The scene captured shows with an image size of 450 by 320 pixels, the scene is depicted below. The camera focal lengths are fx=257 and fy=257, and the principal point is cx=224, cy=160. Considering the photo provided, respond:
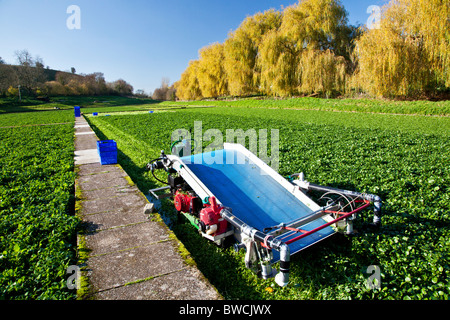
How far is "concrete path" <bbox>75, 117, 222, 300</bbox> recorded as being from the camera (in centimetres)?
302

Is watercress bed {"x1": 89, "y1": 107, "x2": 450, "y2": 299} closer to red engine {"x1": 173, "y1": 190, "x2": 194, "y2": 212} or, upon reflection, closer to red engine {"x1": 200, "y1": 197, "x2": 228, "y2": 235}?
red engine {"x1": 173, "y1": 190, "x2": 194, "y2": 212}

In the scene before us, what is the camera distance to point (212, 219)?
151 inches

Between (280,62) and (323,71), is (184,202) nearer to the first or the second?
(323,71)

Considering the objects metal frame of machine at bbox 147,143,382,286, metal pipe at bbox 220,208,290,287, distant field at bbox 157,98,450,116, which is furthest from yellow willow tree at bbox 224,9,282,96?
metal pipe at bbox 220,208,290,287

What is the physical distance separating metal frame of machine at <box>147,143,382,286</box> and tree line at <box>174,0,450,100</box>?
21498mm

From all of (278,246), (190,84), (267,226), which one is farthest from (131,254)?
(190,84)

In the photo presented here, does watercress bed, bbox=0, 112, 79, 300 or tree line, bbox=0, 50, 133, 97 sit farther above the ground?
tree line, bbox=0, 50, 133, 97

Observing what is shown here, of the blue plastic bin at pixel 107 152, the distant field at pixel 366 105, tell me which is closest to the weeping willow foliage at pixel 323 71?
the distant field at pixel 366 105

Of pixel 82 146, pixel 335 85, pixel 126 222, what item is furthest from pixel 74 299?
pixel 335 85

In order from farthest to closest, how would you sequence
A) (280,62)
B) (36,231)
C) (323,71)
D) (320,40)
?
(320,40) → (280,62) → (323,71) → (36,231)

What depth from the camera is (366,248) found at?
383cm

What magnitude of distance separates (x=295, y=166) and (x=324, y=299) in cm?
487

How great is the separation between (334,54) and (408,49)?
11.4 m

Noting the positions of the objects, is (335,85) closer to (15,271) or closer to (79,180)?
(79,180)
